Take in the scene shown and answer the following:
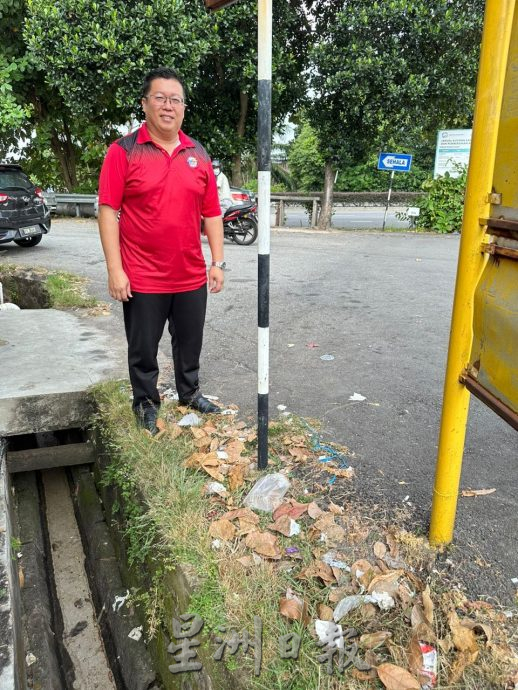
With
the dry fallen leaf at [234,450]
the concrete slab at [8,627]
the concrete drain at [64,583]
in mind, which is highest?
the dry fallen leaf at [234,450]

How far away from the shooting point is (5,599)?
7.54 feet

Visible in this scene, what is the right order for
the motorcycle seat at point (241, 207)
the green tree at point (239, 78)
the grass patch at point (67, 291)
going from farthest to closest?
the green tree at point (239, 78)
the motorcycle seat at point (241, 207)
the grass patch at point (67, 291)

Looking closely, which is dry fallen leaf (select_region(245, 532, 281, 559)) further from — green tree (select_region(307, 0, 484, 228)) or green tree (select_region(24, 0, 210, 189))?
green tree (select_region(307, 0, 484, 228))

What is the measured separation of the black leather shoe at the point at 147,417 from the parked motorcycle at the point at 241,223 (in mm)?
8209

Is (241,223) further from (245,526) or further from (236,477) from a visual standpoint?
(245,526)

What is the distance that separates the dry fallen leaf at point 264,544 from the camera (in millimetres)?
2184

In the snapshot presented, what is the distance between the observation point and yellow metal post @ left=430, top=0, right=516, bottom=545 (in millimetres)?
1593

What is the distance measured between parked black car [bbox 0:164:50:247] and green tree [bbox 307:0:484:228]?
680 centimetres

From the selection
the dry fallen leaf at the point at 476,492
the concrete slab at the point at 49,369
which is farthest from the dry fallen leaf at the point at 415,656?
the concrete slab at the point at 49,369

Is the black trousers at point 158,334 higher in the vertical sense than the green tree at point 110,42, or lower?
lower

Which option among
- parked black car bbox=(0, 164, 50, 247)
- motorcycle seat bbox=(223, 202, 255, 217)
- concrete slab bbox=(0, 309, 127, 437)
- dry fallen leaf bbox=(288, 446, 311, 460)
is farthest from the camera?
motorcycle seat bbox=(223, 202, 255, 217)

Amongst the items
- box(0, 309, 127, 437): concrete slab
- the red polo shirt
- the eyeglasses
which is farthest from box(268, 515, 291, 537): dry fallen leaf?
the eyeglasses

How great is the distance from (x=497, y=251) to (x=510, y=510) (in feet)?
4.46

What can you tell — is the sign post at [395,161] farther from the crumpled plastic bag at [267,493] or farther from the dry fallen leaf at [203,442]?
the crumpled plastic bag at [267,493]
